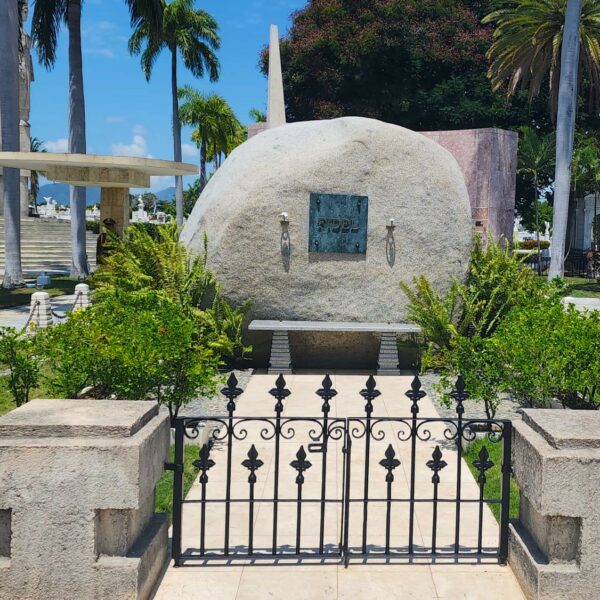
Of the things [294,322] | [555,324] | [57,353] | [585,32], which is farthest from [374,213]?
[585,32]

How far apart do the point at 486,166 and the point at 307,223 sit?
11618mm

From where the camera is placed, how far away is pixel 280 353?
10.1 m

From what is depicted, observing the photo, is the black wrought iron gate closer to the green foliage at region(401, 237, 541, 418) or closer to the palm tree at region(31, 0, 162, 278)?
the green foliage at region(401, 237, 541, 418)

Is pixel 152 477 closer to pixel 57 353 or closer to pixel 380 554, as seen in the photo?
pixel 380 554

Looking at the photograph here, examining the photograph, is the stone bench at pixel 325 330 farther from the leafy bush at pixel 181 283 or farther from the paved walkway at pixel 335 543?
the paved walkway at pixel 335 543

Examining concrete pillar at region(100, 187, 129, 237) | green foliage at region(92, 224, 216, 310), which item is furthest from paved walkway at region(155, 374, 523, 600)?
concrete pillar at region(100, 187, 129, 237)

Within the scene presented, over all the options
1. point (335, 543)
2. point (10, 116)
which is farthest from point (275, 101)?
point (335, 543)

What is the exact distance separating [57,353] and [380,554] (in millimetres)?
3278

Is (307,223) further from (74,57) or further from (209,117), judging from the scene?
(209,117)

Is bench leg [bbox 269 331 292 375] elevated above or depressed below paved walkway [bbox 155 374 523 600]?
above

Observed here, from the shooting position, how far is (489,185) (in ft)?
66.1

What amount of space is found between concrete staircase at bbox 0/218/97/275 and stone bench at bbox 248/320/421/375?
1855cm

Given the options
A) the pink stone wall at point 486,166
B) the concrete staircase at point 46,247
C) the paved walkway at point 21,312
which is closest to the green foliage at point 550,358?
the paved walkway at point 21,312

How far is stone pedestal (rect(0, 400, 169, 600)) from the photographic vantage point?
3652 millimetres
